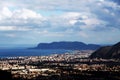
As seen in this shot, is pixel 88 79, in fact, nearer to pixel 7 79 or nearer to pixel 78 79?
pixel 78 79

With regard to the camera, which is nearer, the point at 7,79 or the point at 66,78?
the point at 7,79

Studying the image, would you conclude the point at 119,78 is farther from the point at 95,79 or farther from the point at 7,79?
the point at 7,79

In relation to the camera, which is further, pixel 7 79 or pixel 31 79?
pixel 31 79

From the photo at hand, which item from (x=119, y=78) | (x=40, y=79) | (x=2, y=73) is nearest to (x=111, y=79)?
(x=119, y=78)

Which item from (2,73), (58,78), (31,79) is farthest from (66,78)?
(2,73)

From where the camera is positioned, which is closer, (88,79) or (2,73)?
(2,73)

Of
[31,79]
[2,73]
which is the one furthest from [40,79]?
[2,73]

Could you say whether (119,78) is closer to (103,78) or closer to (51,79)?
(103,78)
